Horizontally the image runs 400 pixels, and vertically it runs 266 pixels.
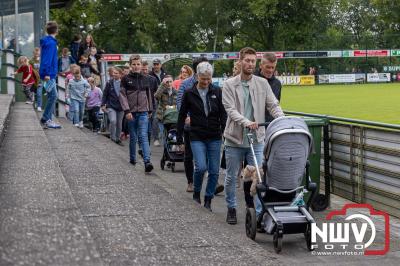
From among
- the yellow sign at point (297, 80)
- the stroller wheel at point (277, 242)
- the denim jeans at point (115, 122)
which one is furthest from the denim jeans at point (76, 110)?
the yellow sign at point (297, 80)

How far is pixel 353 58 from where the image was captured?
5816 centimetres

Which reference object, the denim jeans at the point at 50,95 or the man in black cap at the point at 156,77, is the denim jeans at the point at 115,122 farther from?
the denim jeans at the point at 50,95

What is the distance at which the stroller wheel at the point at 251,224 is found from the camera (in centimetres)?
715

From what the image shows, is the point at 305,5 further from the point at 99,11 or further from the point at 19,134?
the point at 19,134

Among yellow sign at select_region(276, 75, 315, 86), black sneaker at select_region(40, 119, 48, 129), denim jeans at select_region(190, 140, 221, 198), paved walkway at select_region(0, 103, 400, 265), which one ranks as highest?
yellow sign at select_region(276, 75, 315, 86)

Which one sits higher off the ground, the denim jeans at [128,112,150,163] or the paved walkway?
the denim jeans at [128,112,150,163]

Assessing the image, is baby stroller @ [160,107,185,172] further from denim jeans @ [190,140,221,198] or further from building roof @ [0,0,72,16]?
building roof @ [0,0,72,16]

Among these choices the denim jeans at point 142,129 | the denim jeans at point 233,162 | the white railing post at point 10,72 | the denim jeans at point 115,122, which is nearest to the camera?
the denim jeans at point 233,162

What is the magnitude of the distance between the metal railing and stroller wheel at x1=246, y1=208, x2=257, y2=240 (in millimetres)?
2224

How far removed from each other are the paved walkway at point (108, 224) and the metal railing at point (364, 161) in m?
0.32

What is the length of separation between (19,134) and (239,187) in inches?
147

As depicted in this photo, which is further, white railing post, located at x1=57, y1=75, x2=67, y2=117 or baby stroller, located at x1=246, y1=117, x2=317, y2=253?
white railing post, located at x1=57, y1=75, x2=67, y2=117

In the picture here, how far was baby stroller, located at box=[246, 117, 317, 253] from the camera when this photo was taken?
6.89m

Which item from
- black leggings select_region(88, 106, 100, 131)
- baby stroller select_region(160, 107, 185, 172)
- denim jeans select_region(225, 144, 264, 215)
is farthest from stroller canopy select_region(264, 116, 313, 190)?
black leggings select_region(88, 106, 100, 131)
